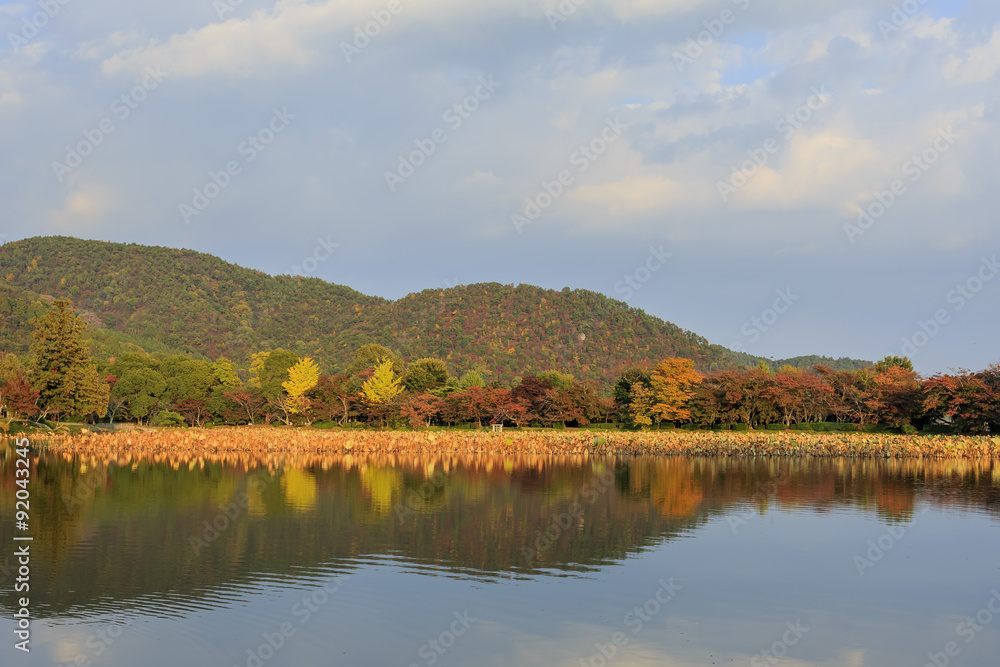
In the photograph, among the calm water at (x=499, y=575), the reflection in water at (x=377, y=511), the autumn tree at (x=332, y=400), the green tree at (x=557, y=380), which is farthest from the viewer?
the green tree at (x=557, y=380)

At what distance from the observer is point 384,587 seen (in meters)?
16.7

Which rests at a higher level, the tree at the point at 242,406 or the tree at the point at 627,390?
the tree at the point at 627,390

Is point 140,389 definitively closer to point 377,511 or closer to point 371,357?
point 371,357

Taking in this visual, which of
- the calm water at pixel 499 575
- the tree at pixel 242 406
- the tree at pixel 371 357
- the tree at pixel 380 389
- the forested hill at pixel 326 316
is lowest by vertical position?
the calm water at pixel 499 575

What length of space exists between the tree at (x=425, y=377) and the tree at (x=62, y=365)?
111 ft

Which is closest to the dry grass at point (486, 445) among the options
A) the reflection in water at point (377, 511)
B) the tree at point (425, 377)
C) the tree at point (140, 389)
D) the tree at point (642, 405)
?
the reflection in water at point (377, 511)

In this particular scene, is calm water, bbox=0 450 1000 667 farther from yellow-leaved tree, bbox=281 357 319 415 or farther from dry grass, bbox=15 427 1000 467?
yellow-leaved tree, bbox=281 357 319 415

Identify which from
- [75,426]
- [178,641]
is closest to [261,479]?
[178,641]

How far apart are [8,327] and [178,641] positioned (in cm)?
11481

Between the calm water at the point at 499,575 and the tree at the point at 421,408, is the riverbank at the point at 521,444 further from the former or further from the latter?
the calm water at the point at 499,575

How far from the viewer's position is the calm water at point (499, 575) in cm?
1311

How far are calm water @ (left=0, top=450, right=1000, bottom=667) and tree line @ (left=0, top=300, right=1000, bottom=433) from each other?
3021cm

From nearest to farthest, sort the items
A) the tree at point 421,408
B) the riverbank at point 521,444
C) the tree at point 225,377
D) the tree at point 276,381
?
the riverbank at point 521,444 < the tree at point 421,408 < the tree at point 276,381 < the tree at point 225,377

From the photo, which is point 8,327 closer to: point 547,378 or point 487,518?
point 547,378
